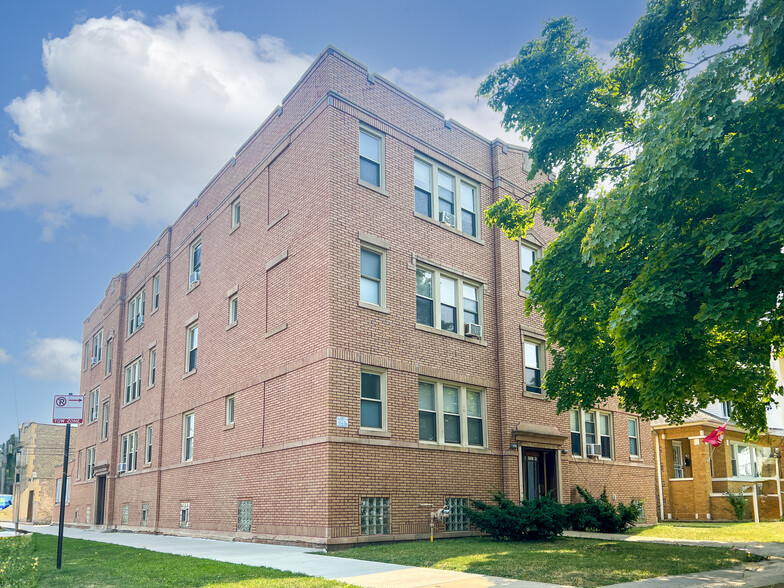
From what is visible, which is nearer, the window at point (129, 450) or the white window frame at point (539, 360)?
the white window frame at point (539, 360)

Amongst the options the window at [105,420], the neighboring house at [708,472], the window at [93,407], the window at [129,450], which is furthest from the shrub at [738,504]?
the window at [93,407]

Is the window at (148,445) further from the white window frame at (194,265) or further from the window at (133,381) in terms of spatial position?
the white window frame at (194,265)

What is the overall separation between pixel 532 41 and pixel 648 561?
10.3 metres

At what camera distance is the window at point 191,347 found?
25094 millimetres

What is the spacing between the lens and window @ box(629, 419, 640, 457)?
2542 cm

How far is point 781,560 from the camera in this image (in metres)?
12.6

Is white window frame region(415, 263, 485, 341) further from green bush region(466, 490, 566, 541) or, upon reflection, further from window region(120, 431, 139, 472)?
window region(120, 431, 139, 472)

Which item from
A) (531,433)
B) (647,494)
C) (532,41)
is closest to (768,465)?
(647,494)

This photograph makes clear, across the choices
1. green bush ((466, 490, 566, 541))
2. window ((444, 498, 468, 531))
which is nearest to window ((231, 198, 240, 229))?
window ((444, 498, 468, 531))

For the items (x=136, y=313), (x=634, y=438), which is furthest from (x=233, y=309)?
(x=634, y=438)

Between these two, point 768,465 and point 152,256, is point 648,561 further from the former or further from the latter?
point 152,256

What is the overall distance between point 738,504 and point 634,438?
19.1ft

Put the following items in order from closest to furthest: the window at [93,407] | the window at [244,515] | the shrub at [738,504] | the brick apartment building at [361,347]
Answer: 1. the brick apartment building at [361,347]
2. the window at [244,515]
3. the shrub at [738,504]
4. the window at [93,407]

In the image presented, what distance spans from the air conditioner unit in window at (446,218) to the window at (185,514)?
12.2 m
